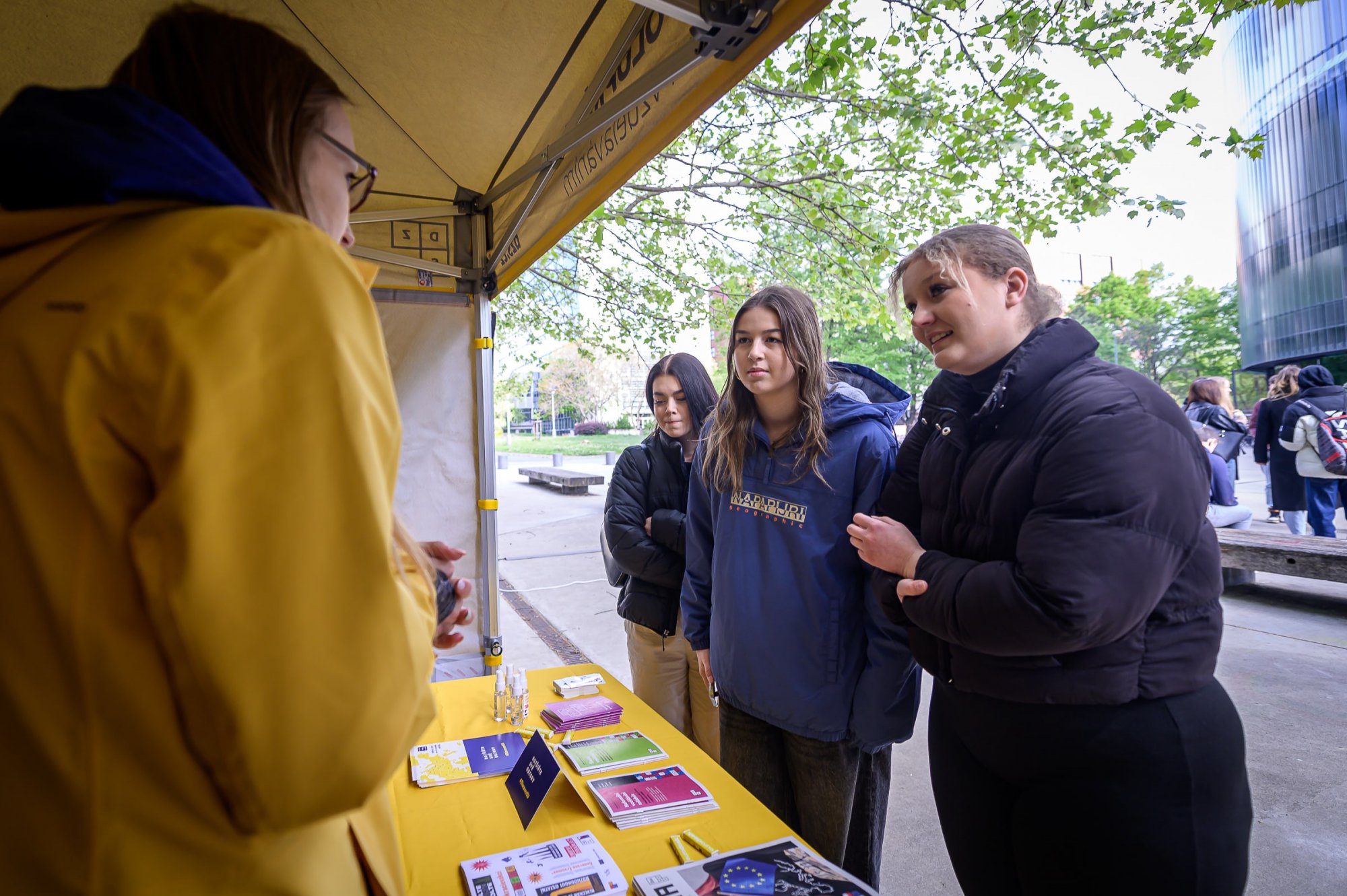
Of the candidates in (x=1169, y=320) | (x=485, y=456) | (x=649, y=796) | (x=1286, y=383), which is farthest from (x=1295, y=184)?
(x=649, y=796)

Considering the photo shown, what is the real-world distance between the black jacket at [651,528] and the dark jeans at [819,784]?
32.4 inches

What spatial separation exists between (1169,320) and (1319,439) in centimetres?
3495

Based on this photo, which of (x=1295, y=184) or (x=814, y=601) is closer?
(x=814, y=601)

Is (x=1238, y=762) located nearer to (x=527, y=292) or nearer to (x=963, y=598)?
(x=963, y=598)

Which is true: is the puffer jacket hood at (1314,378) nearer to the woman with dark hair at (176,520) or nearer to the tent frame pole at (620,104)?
the tent frame pole at (620,104)

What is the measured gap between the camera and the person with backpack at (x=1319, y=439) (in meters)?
7.04

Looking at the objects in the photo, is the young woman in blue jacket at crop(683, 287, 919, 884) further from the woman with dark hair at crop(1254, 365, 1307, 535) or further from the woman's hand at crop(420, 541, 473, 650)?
the woman with dark hair at crop(1254, 365, 1307, 535)

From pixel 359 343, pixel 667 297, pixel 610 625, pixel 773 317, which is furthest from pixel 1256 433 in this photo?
pixel 359 343

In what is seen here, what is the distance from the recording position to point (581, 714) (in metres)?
2.21

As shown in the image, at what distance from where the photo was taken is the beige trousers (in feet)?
10.3

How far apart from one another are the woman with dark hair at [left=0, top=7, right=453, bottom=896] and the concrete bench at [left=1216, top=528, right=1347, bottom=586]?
6.37 meters

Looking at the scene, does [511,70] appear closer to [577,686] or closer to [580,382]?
[577,686]

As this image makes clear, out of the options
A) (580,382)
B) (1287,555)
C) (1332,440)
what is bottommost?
(1287,555)

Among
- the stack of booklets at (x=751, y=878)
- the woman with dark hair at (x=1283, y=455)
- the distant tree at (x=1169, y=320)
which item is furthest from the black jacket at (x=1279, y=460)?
the distant tree at (x=1169, y=320)
